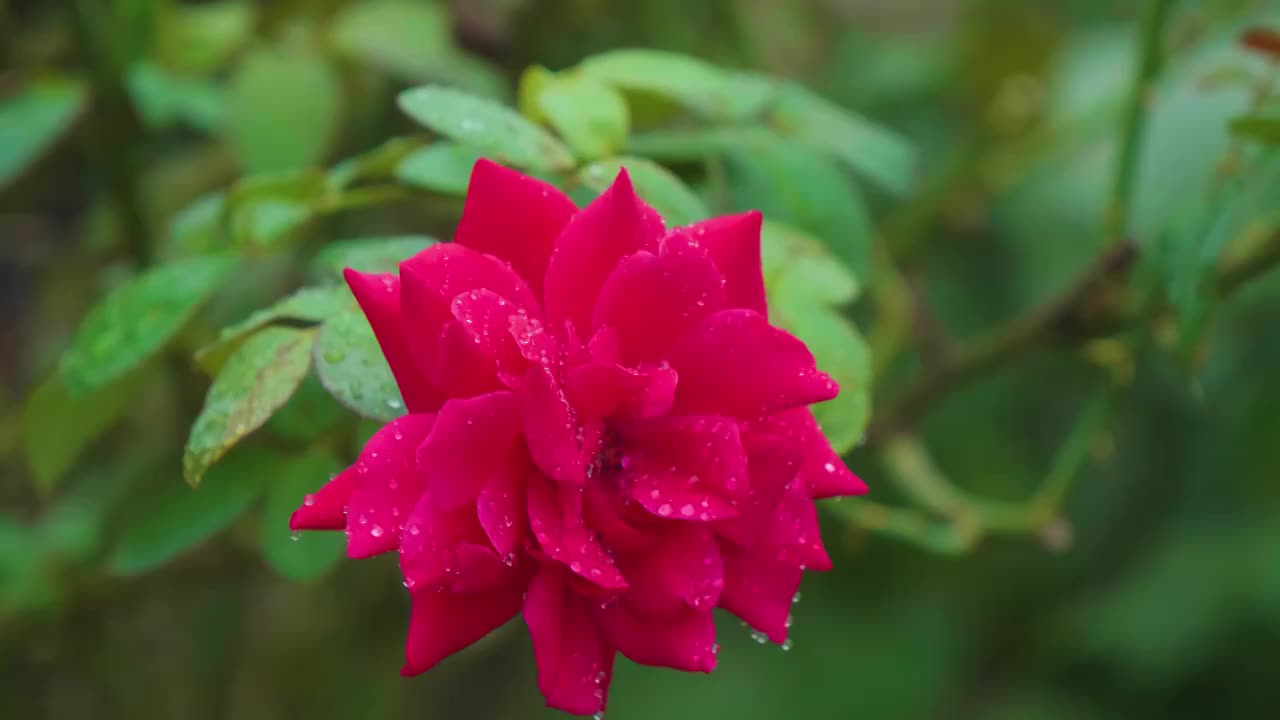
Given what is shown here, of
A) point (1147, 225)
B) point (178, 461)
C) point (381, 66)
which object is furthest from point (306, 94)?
point (1147, 225)

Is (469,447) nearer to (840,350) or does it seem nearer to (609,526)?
(609,526)

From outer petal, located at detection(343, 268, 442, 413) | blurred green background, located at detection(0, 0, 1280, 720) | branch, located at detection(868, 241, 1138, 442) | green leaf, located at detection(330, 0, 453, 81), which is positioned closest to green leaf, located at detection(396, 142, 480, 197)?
blurred green background, located at detection(0, 0, 1280, 720)

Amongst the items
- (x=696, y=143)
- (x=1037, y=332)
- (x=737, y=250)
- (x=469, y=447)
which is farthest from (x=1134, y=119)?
(x=469, y=447)

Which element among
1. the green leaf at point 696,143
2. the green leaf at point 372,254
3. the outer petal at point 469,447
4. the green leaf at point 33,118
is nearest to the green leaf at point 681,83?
the green leaf at point 696,143

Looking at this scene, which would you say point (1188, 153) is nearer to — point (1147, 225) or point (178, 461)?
point (1147, 225)

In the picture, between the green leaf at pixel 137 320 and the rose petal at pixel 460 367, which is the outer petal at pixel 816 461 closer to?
the rose petal at pixel 460 367

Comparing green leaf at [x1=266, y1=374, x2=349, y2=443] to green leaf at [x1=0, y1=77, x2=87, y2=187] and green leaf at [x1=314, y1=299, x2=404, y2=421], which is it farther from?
green leaf at [x1=0, y1=77, x2=87, y2=187]
